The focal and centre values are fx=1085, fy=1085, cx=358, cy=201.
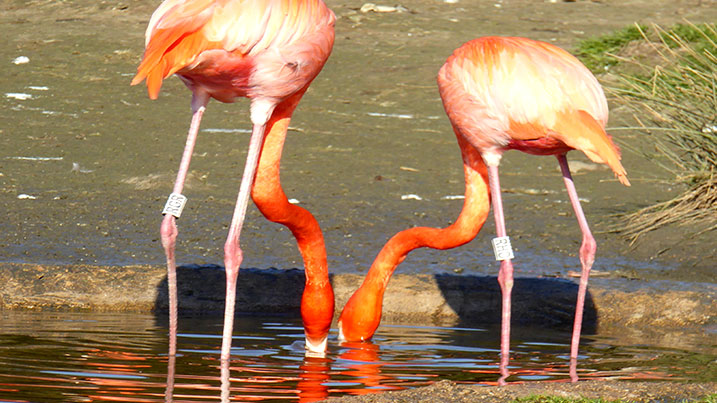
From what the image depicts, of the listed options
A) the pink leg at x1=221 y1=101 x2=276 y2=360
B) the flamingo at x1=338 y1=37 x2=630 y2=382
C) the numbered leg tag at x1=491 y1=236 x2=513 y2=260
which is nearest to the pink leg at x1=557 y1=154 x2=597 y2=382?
the flamingo at x1=338 y1=37 x2=630 y2=382

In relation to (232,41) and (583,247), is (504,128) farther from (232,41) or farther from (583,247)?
(232,41)

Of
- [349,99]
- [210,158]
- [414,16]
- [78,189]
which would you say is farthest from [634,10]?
[78,189]

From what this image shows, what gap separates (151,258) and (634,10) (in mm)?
9433

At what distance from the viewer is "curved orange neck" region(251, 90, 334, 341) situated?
172 inches

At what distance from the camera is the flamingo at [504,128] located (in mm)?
4219

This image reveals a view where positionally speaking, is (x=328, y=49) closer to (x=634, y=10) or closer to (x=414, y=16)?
(x=414, y=16)

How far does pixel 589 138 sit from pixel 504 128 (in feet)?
1.28

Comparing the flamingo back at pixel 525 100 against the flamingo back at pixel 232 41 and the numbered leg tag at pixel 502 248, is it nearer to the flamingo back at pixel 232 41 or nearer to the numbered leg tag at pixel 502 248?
the numbered leg tag at pixel 502 248

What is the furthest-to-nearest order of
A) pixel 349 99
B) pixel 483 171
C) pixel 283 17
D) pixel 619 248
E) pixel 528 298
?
pixel 349 99 < pixel 619 248 < pixel 528 298 < pixel 483 171 < pixel 283 17

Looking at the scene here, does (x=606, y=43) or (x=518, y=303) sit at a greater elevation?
(x=518, y=303)

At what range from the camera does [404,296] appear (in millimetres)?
5160

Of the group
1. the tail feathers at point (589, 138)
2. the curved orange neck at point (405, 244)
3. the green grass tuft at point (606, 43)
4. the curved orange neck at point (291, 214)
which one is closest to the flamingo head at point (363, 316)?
the curved orange neck at point (405, 244)

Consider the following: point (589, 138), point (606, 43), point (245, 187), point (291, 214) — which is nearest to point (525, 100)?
point (589, 138)

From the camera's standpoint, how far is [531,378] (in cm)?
374
